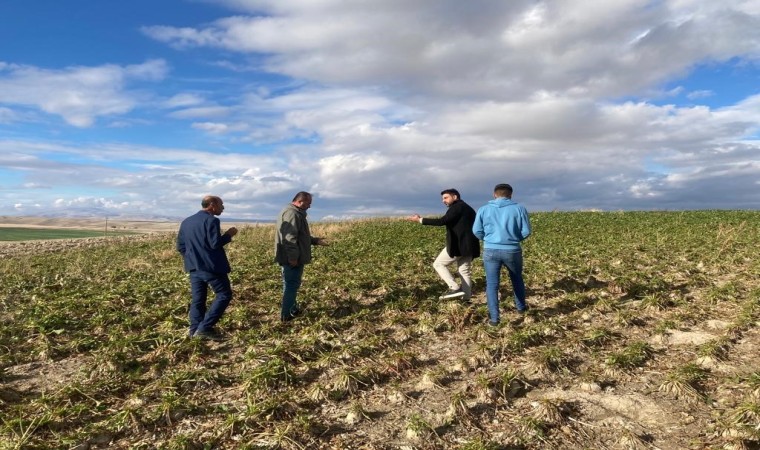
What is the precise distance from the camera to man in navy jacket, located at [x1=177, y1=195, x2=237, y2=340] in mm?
7695

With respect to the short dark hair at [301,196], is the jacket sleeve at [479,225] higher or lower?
lower

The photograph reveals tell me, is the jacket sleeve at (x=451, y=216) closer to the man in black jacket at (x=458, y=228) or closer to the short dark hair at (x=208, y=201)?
the man in black jacket at (x=458, y=228)

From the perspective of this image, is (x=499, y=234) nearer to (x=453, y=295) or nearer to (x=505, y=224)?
(x=505, y=224)

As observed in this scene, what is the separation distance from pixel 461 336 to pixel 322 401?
3120 millimetres

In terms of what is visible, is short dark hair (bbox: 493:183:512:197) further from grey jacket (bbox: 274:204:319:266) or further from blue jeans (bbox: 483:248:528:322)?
grey jacket (bbox: 274:204:319:266)

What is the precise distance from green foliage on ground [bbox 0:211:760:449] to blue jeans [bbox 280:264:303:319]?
286 millimetres

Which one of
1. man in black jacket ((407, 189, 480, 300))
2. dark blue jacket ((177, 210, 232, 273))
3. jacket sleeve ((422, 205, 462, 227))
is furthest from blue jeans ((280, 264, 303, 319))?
jacket sleeve ((422, 205, 462, 227))

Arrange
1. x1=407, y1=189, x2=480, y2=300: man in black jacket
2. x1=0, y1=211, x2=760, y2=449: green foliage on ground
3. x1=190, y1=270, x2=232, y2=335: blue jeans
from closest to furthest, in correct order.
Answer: x1=0, y1=211, x2=760, y2=449: green foliage on ground < x1=190, y1=270, x2=232, y2=335: blue jeans < x1=407, y1=189, x2=480, y2=300: man in black jacket

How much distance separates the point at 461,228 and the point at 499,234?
44.6 inches

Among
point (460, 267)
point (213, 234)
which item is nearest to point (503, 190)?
point (460, 267)

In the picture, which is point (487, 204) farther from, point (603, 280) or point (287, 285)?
point (603, 280)

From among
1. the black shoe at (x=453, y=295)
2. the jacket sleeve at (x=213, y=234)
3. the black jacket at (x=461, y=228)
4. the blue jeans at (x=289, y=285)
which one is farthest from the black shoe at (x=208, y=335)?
the black shoe at (x=453, y=295)

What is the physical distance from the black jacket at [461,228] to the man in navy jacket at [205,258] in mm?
3961

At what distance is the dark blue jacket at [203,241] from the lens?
7.68 m
